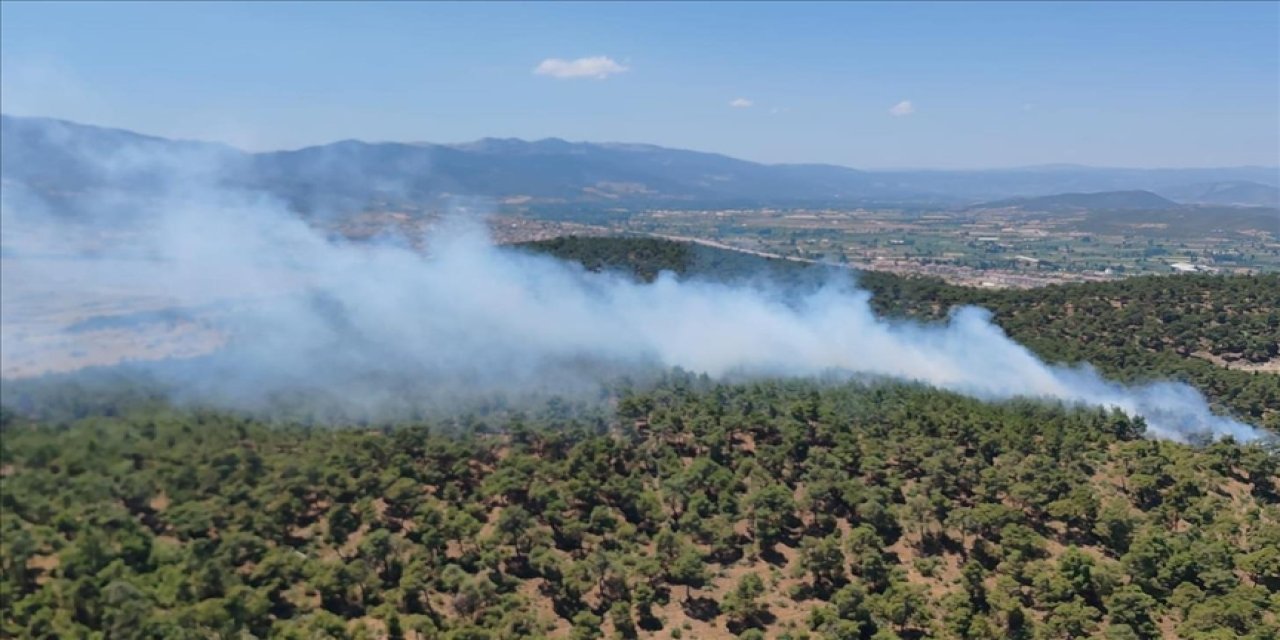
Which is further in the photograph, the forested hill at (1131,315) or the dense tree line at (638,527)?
the forested hill at (1131,315)

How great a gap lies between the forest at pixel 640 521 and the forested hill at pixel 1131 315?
6.64 m

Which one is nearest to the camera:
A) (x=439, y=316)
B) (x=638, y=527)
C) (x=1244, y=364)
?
(x=638, y=527)

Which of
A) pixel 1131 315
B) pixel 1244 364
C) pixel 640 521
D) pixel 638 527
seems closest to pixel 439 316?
pixel 640 521

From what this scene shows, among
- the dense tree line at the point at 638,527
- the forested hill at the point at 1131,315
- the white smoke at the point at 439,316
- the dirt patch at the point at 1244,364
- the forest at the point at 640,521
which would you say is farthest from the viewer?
the dirt patch at the point at 1244,364

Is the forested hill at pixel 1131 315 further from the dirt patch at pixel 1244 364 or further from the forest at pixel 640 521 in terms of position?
the forest at pixel 640 521

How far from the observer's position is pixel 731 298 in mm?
70250

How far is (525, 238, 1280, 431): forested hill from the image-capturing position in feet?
174

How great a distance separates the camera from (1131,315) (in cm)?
6519

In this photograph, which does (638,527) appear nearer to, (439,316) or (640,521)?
(640,521)

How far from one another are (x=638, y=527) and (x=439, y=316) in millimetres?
27163

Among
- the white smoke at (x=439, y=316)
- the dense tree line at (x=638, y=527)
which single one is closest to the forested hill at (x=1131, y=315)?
the white smoke at (x=439, y=316)

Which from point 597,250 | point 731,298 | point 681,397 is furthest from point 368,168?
point 681,397

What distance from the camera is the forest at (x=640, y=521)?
2003 cm

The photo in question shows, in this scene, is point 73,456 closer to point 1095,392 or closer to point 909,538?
point 909,538
